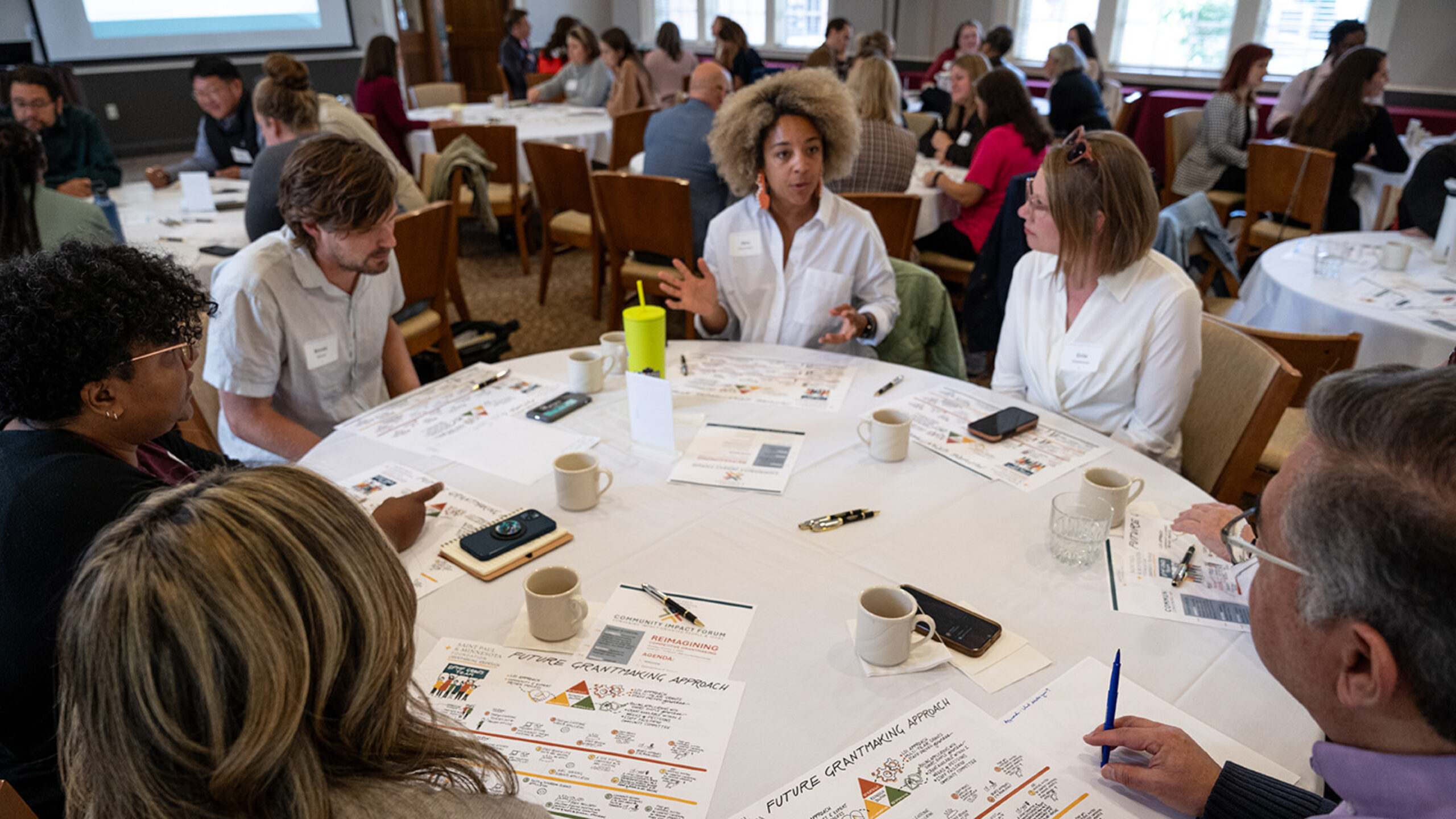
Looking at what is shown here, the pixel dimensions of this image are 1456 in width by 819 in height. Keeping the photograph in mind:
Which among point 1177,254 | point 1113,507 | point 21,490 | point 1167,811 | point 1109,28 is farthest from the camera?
point 1109,28

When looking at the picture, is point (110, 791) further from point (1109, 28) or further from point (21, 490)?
point (1109, 28)

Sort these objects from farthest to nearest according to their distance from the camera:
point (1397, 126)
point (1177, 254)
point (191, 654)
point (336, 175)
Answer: point (1397, 126) < point (1177, 254) < point (336, 175) < point (191, 654)

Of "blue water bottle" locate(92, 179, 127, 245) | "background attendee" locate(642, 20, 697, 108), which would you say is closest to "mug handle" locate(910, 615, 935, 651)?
"blue water bottle" locate(92, 179, 127, 245)

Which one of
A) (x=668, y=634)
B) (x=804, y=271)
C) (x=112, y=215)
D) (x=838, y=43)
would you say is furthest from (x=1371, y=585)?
(x=838, y=43)

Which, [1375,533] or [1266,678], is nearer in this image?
[1375,533]

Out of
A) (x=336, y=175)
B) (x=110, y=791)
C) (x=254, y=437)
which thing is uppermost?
(x=336, y=175)

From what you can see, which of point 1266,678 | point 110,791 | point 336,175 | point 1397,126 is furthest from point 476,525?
point 1397,126

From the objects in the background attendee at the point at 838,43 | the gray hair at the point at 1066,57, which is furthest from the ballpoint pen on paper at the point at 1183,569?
the background attendee at the point at 838,43

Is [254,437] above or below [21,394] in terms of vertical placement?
below

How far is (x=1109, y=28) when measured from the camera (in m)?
8.55

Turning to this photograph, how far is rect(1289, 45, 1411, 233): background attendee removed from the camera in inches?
180

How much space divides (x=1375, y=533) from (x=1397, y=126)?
838 cm

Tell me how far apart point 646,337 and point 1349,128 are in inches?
184

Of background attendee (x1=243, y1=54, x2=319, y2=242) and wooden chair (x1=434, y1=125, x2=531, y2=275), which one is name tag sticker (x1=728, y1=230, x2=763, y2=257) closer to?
background attendee (x1=243, y1=54, x2=319, y2=242)
